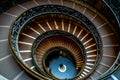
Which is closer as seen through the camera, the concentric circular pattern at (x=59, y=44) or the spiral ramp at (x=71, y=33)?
the spiral ramp at (x=71, y=33)

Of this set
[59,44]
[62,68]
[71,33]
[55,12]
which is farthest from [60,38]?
[62,68]

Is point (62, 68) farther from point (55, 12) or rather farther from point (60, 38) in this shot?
point (55, 12)

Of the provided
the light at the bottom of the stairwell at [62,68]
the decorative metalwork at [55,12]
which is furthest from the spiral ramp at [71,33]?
the light at the bottom of the stairwell at [62,68]

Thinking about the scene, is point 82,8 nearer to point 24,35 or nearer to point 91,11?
point 91,11

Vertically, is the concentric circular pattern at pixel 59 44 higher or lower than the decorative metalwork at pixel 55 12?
lower

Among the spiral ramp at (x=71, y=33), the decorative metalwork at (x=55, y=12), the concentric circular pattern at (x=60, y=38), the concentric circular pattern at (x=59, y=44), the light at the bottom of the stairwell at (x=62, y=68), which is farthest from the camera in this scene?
the light at the bottom of the stairwell at (x=62, y=68)

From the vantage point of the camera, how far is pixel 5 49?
1159 cm

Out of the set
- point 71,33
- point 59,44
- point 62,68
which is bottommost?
point 62,68

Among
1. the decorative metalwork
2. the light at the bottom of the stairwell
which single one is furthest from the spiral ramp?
the light at the bottom of the stairwell

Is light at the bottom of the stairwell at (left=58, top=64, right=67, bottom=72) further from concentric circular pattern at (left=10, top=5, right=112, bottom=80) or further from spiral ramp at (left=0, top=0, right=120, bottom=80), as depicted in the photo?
spiral ramp at (left=0, top=0, right=120, bottom=80)

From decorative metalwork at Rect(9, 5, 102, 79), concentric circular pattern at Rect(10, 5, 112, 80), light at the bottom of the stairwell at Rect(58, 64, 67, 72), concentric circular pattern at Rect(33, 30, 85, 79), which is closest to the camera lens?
decorative metalwork at Rect(9, 5, 102, 79)

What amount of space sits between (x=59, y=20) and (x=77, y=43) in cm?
194

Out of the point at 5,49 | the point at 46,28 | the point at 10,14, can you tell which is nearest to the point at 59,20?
the point at 46,28

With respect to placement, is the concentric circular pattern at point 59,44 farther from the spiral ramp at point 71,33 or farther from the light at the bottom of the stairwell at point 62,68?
the light at the bottom of the stairwell at point 62,68
